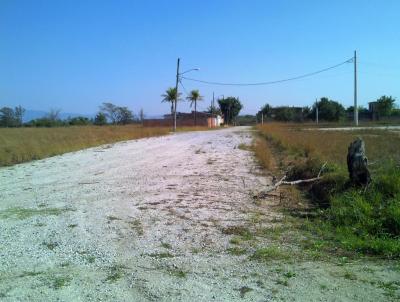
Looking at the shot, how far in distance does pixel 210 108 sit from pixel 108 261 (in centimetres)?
10909

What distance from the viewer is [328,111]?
331 feet

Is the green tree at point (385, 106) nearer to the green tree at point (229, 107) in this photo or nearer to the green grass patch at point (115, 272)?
the green tree at point (229, 107)

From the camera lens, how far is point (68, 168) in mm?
15281

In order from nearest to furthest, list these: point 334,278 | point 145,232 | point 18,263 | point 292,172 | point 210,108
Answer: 1. point 334,278
2. point 18,263
3. point 145,232
4. point 292,172
5. point 210,108

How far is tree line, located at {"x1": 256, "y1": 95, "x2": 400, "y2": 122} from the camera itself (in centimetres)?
9512

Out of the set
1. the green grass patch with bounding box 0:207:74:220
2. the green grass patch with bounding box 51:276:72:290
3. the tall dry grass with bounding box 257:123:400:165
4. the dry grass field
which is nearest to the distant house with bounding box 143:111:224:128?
the tall dry grass with bounding box 257:123:400:165

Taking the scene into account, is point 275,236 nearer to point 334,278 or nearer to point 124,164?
point 334,278

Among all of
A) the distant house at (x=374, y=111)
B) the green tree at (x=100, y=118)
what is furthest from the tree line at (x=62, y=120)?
the distant house at (x=374, y=111)

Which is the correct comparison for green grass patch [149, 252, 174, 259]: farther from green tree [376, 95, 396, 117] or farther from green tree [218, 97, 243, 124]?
green tree [218, 97, 243, 124]

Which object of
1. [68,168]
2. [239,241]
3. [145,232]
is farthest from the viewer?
[68,168]

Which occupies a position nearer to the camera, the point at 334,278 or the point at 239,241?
the point at 334,278

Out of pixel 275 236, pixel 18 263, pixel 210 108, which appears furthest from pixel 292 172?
pixel 210 108

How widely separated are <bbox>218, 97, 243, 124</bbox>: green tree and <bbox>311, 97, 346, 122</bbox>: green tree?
27.3 meters

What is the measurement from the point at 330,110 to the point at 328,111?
522mm
